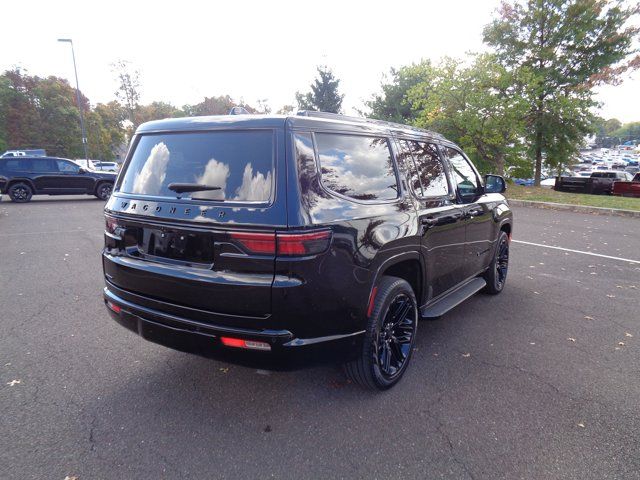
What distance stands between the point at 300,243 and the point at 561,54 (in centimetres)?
2305

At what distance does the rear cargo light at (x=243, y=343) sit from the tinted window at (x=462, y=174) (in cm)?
263

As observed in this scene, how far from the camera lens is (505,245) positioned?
17.4 ft

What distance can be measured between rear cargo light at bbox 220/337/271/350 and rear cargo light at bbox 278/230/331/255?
54cm

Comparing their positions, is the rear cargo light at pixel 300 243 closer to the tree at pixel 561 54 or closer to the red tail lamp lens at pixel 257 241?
the red tail lamp lens at pixel 257 241

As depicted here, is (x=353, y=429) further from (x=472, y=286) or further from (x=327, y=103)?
(x=327, y=103)

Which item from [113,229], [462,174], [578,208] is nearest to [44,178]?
[113,229]

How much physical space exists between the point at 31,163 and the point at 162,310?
17.0 metres

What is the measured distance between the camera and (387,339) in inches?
117

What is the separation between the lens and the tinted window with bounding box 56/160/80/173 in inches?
640

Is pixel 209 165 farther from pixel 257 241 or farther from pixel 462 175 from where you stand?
pixel 462 175

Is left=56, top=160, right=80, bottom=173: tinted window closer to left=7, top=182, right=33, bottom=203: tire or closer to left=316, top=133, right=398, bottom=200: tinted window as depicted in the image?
left=7, top=182, right=33, bottom=203: tire

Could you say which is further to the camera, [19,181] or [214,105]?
[214,105]

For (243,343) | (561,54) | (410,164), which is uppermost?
(561,54)

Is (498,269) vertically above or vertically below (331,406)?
above
